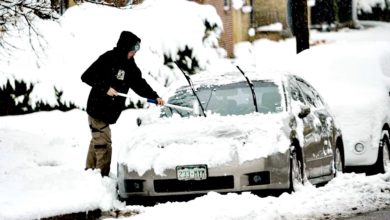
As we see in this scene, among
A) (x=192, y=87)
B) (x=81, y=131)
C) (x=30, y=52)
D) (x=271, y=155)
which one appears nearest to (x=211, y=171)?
(x=271, y=155)

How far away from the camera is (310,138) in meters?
9.18

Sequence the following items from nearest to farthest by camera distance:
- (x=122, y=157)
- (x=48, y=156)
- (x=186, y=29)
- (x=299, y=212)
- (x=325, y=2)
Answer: (x=299, y=212)
(x=122, y=157)
(x=48, y=156)
(x=186, y=29)
(x=325, y=2)

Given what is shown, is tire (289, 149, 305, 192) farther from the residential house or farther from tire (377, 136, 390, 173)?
the residential house

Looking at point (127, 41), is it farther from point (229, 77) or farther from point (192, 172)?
point (192, 172)

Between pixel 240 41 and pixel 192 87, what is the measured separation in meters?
20.9

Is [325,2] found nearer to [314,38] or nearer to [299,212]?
[314,38]

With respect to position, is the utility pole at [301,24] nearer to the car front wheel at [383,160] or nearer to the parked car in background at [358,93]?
the parked car in background at [358,93]

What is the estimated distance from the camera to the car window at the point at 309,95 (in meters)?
10.2

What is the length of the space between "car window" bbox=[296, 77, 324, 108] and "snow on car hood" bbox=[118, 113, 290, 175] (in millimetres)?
1456

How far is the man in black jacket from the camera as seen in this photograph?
31.2 feet

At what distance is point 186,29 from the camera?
718 inches

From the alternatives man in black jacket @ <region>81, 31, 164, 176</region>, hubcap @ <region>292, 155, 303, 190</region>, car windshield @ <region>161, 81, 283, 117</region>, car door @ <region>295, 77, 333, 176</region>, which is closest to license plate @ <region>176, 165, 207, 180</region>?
hubcap @ <region>292, 155, 303, 190</region>

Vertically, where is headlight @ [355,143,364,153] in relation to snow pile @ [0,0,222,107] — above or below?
below

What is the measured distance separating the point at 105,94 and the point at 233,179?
7.51 feet
